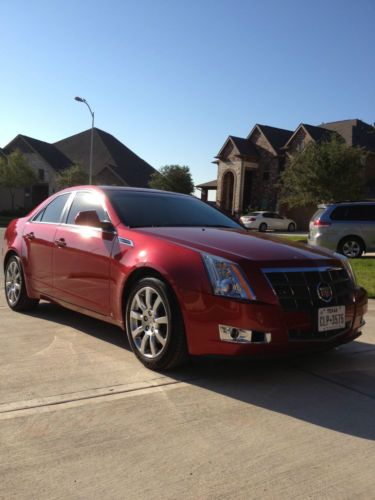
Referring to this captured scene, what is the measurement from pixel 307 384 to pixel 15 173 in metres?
49.9

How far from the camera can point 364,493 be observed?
256cm

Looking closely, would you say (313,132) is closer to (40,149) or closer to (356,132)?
(356,132)

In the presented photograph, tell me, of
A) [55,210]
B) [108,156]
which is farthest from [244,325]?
[108,156]

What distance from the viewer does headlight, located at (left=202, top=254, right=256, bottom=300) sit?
153 inches

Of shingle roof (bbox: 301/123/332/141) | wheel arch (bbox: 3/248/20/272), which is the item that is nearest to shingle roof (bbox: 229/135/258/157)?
shingle roof (bbox: 301/123/332/141)

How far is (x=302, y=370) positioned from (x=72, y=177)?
48.6 meters

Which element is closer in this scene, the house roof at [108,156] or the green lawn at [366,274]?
the green lawn at [366,274]

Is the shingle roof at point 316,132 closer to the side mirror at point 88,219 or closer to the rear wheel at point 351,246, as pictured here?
the rear wheel at point 351,246

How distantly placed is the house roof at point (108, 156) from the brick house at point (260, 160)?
1135 cm

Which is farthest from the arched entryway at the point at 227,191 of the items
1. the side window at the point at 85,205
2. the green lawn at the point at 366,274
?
the side window at the point at 85,205

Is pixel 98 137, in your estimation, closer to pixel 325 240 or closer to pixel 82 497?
pixel 325 240

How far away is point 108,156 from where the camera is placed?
60.1 metres

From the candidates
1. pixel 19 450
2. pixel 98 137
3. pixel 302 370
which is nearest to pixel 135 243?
pixel 302 370

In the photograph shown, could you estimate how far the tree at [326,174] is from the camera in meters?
32.9
